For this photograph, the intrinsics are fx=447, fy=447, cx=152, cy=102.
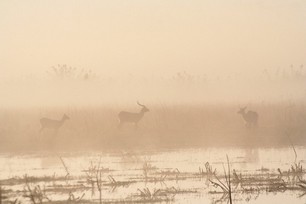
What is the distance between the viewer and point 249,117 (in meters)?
2.14

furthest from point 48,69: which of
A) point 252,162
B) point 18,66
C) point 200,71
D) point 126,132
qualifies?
point 252,162

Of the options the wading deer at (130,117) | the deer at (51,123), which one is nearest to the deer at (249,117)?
the wading deer at (130,117)

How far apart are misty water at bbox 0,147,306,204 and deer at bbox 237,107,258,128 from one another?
4.9 inches

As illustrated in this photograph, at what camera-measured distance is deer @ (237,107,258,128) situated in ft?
7.00

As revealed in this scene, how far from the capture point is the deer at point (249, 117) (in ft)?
7.00

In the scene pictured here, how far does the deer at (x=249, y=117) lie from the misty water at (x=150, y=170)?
12cm

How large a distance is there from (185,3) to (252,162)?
0.84 metres

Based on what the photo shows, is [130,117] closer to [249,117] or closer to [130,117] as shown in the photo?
[130,117]

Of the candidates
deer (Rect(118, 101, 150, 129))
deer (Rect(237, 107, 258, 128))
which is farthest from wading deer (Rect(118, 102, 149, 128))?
deer (Rect(237, 107, 258, 128))

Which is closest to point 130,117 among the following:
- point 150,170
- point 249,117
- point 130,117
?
point 130,117

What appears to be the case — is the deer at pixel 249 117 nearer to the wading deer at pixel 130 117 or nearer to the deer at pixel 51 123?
the wading deer at pixel 130 117

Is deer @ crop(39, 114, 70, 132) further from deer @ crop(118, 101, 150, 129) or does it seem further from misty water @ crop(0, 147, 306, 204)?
deer @ crop(118, 101, 150, 129)

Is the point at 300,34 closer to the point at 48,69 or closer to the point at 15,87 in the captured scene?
the point at 48,69

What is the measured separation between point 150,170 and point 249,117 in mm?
537
